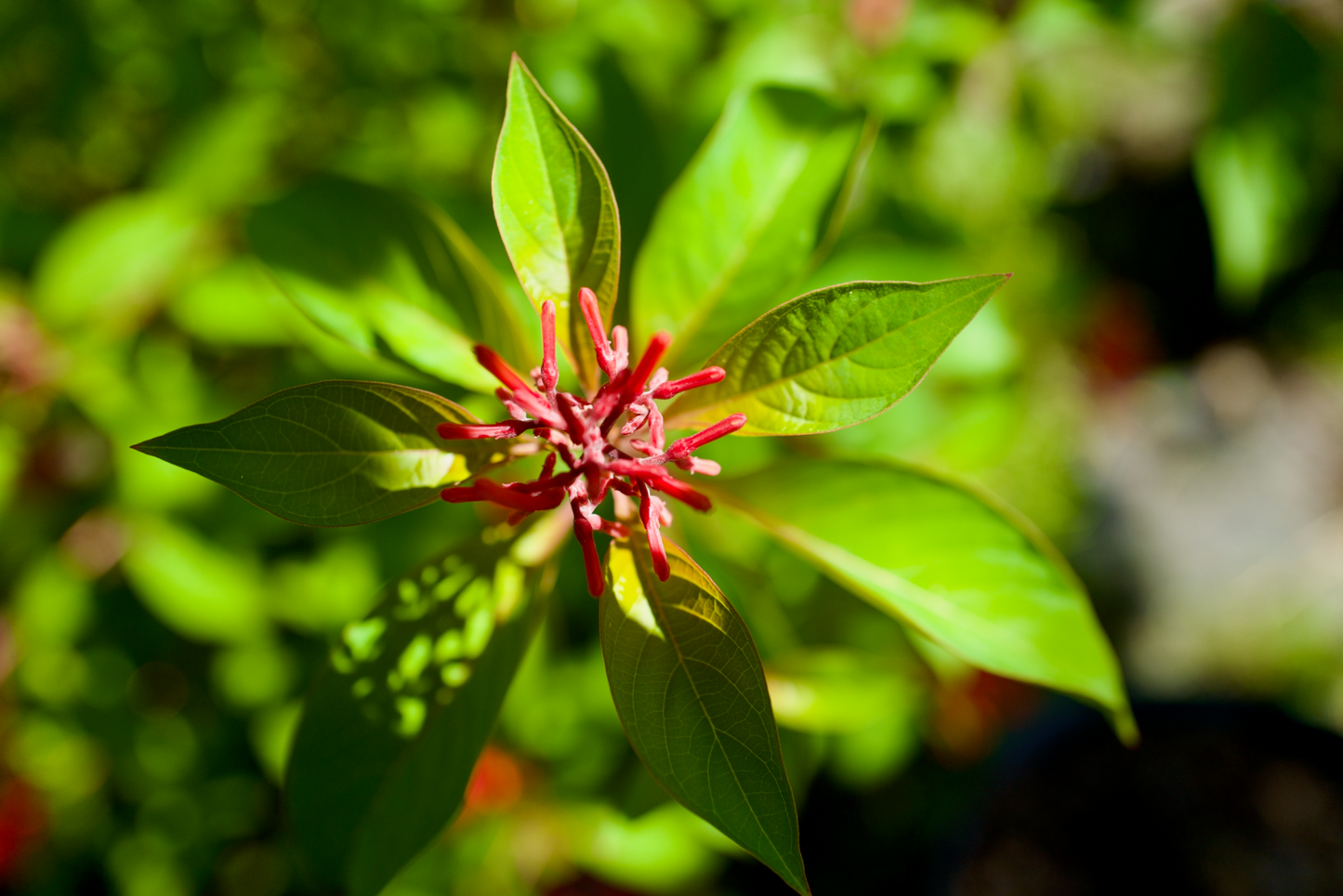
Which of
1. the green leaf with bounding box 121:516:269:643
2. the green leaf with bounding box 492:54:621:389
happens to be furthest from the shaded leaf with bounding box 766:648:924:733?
the green leaf with bounding box 121:516:269:643

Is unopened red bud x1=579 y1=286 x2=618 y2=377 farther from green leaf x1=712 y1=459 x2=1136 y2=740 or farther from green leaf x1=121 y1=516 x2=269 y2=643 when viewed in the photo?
green leaf x1=121 y1=516 x2=269 y2=643

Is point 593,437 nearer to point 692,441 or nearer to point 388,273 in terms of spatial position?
point 692,441

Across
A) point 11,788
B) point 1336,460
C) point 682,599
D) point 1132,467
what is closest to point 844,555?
point 682,599

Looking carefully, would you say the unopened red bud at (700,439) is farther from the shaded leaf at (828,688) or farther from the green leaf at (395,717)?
the shaded leaf at (828,688)

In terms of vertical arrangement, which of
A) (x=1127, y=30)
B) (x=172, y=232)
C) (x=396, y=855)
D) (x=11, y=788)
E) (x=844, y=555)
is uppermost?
(x=1127, y=30)

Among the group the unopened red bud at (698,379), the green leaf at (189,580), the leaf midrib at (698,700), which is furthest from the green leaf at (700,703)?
the green leaf at (189,580)

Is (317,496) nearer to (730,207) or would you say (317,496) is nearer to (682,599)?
(682,599)
